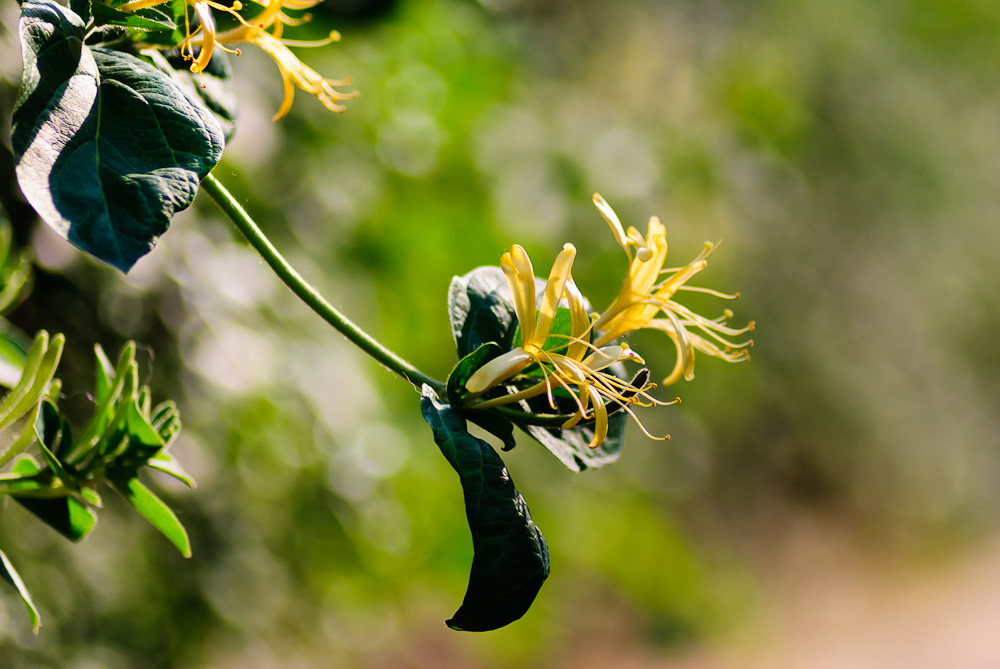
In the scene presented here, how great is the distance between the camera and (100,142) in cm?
20

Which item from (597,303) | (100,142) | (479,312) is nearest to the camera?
(100,142)

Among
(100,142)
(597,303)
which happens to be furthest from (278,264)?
(597,303)

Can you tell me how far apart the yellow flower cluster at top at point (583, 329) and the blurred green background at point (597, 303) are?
21 centimetres

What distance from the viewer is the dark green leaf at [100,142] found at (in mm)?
179

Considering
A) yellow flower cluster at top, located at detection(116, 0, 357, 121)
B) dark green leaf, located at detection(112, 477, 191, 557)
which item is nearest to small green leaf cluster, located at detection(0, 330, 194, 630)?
dark green leaf, located at detection(112, 477, 191, 557)

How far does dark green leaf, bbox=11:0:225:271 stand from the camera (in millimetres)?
179

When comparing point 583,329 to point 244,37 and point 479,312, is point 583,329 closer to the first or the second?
point 479,312

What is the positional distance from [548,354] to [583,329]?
0.02m

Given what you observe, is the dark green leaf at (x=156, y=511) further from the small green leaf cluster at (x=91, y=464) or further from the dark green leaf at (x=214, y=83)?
the dark green leaf at (x=214, y=83)

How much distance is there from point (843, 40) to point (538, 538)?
14.5 ft

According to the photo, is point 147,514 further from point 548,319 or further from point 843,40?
point 843,40

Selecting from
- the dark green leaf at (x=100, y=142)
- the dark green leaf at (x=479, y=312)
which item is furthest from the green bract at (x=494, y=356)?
the dark green leaf at (x=100, y=142)

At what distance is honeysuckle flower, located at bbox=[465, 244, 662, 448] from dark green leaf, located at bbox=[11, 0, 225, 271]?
10 centimetres

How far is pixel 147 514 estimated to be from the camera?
0.30 meters
